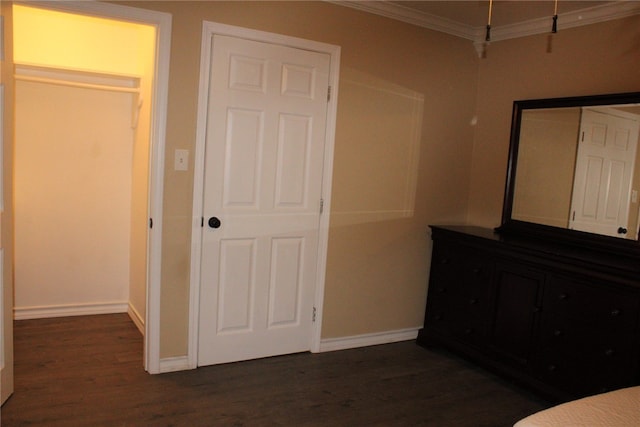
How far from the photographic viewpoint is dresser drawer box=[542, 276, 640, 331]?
8.48ft

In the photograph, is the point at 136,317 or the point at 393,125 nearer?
the point at 393,125

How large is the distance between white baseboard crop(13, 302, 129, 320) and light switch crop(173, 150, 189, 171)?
5.77 ft

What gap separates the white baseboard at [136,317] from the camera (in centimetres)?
371

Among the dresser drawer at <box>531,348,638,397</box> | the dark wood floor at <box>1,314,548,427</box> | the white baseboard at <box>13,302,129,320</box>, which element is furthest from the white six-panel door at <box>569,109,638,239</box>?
the white baseboard at <box>13,302,129,320</box>

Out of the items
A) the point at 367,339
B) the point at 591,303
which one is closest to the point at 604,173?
the point at 591,303

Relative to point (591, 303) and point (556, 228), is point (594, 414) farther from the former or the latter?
point (556, 228)

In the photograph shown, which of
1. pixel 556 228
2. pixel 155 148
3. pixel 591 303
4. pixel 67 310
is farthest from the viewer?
pixel 67 310

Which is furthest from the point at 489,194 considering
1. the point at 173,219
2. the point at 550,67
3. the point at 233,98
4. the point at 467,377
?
the point at 173,219

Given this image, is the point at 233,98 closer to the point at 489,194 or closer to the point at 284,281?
the point at 284,281

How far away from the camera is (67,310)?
3969 millimetres

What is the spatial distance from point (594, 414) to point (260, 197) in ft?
7.36

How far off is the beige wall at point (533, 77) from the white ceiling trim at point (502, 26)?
0.04 metres

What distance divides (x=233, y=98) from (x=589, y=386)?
2621 millimetres

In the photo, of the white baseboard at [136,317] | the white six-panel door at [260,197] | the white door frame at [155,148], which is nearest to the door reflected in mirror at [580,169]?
the white six-panel door at [260,197]
